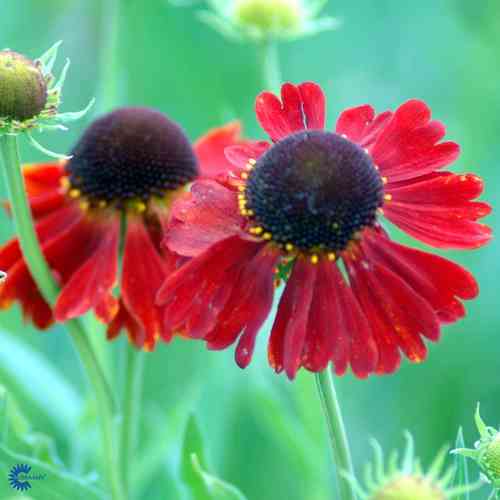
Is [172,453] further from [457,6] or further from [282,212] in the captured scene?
[457,6]

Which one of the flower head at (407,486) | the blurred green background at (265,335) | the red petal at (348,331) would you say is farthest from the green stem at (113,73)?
the flower head at (407,486)

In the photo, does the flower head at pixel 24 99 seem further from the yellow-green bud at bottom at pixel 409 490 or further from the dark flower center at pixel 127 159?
the yellow-green bud at bottom at pixel 409 490

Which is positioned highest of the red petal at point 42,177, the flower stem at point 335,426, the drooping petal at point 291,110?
the red petal at point 42,177

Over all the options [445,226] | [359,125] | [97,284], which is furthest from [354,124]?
[97,284]

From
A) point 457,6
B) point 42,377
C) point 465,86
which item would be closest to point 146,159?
point 42,377

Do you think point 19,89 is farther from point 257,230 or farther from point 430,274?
point 430,274

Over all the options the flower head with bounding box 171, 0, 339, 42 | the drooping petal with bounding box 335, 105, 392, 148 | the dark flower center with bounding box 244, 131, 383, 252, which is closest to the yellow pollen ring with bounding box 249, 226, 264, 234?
the dark flower center with bounding box 244, 131, 383, 252
